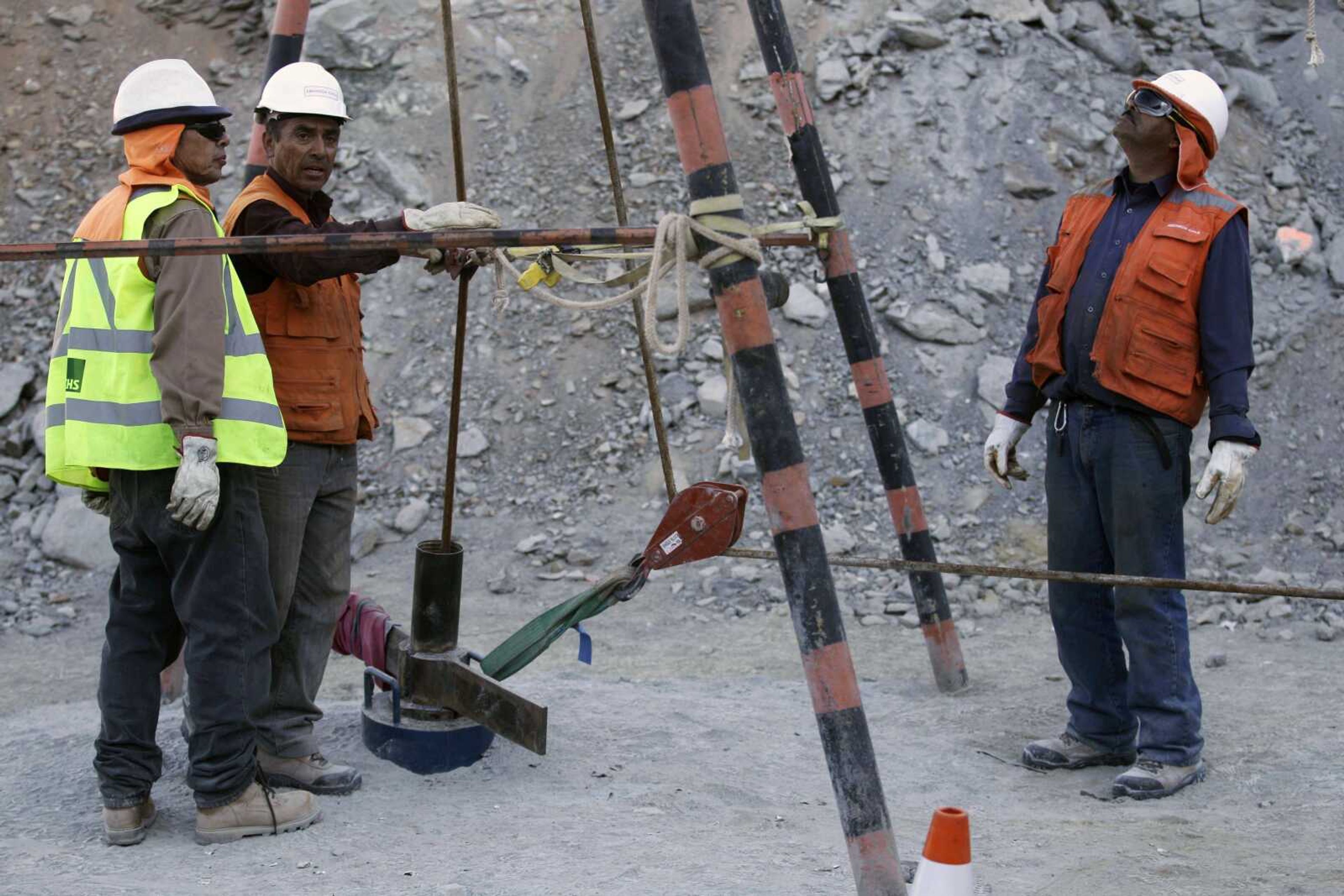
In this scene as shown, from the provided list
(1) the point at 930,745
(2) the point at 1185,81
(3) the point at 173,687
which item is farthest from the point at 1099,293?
(3) the point at 173,687

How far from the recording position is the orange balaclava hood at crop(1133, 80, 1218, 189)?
3.82m

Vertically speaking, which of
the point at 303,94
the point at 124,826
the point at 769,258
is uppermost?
the point at 769,258

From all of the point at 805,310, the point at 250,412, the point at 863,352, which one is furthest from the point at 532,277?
the point at 805,310

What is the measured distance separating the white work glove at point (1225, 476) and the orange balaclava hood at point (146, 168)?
2.71m

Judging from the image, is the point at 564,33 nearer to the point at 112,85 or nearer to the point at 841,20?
the point at 841,20

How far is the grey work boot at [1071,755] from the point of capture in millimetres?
4254

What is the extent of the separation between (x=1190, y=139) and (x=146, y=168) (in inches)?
110

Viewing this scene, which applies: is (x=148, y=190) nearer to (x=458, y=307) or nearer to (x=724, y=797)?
(x=458, y=307)

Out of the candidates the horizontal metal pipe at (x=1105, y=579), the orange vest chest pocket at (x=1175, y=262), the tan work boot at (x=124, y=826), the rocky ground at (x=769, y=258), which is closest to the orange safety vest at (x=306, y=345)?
the tan work boot at (x=124, y=826)

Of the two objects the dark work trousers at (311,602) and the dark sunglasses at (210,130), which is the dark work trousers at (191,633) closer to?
the dark work trousers at (311,602)

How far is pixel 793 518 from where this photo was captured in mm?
2771

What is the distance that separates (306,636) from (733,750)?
1394mm

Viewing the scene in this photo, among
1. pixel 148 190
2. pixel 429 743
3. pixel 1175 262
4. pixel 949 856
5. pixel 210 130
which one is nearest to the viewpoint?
pixel 949 856

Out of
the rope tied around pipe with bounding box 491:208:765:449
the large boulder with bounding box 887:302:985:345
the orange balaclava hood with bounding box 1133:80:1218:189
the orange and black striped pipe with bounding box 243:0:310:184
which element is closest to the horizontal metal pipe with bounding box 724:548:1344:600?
the rope tied around pipe with bounding box 491:208:765:449
